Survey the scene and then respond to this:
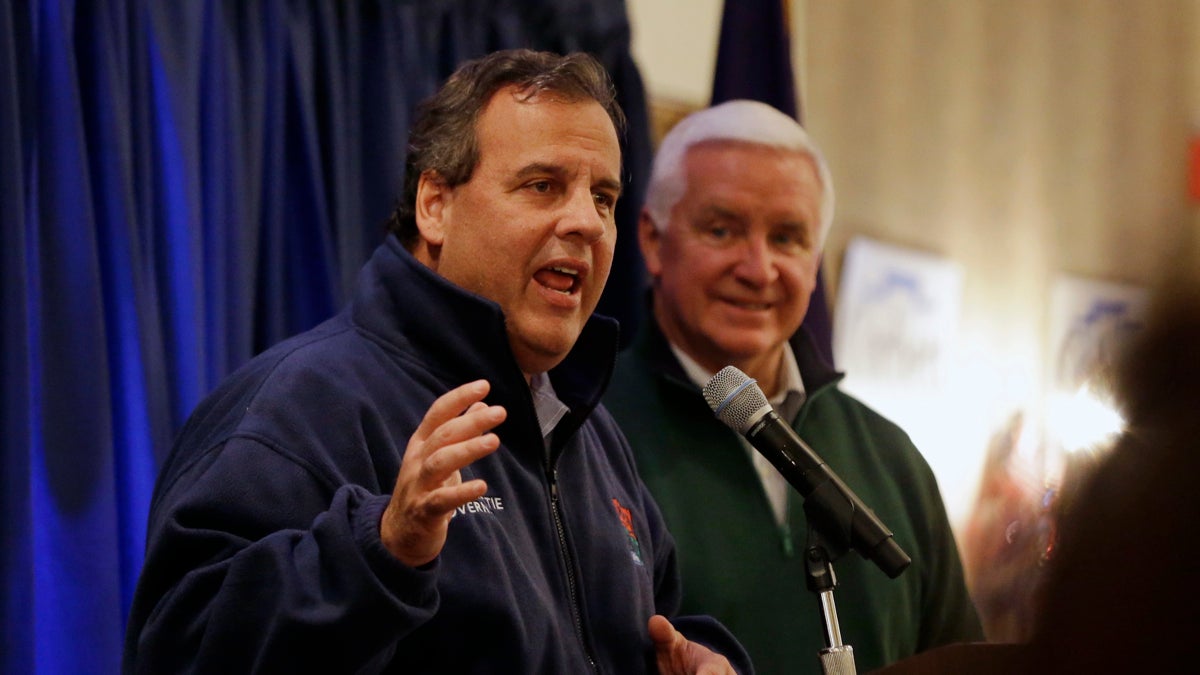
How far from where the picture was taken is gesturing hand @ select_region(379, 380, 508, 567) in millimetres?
1309

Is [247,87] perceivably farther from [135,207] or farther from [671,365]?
[671,365]

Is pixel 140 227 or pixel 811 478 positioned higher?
pixel 140 227

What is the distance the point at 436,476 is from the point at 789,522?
4.21ft

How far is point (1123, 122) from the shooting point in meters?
5.68

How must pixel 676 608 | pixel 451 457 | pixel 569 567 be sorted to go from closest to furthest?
pixel 451 457 → pixel 569 567 → pixel 676 608

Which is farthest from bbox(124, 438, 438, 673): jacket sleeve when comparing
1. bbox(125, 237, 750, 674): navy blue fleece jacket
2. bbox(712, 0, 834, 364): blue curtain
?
bbox(712, 0, 834, 364): blue curtain

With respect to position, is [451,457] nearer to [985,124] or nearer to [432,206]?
[432,206]

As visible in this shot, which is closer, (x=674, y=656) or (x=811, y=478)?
(x=811, y=478)

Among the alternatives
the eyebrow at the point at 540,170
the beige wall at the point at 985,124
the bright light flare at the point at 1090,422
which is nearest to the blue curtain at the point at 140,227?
the eyebrow at the point at 540,170

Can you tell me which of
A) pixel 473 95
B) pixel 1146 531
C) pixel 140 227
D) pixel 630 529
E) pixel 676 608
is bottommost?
pixel 676 608

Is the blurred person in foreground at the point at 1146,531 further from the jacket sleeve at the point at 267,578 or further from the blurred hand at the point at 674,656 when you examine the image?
the blurred hand at the point at 674,656

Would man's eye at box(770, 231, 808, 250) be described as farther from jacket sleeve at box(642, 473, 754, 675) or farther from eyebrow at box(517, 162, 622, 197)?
eyebrow at box(517, 162, 622, 197)

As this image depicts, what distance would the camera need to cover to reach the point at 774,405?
2.63 meters

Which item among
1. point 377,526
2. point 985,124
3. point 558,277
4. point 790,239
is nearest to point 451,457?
point 377,526
